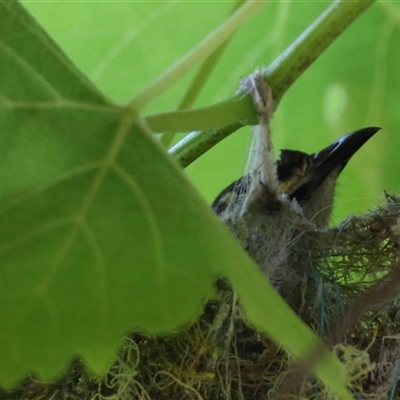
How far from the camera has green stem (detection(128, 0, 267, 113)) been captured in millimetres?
362

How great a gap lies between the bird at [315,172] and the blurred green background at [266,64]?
1.5 inches

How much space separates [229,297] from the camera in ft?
1.58

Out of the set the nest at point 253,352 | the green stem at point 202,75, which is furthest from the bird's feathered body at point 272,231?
the green stem at point 202,75

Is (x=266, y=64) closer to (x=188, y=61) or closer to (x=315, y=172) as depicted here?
(x=315, y=172)

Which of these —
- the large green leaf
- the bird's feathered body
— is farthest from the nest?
the large green leaf

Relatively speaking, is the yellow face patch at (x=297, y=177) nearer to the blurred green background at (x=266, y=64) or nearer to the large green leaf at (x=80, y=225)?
the blurred green background at (x=266, y=64)

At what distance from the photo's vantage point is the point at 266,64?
74 cm

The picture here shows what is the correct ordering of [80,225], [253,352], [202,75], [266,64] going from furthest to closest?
[266,64], [202,75], [253,352], [80,225]

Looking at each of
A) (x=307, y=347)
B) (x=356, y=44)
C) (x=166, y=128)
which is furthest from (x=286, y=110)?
(x=307, y=347)

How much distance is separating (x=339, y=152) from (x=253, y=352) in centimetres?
28

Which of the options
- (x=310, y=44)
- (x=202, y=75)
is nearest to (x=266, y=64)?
(x=202, y=75)

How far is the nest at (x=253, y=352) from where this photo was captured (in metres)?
0.47

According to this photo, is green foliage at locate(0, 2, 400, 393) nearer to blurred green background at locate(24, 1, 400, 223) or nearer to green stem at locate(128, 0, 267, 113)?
green stem at locate(128, 0, 267, 113)

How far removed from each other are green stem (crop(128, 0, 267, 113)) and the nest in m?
0.19
